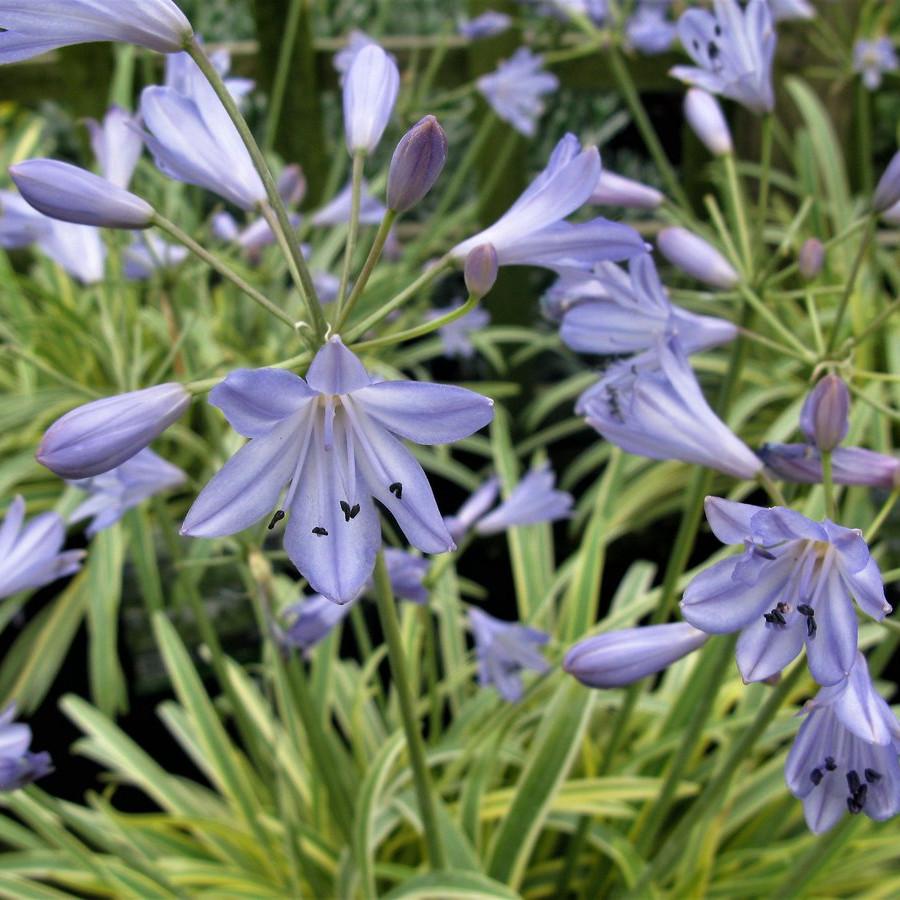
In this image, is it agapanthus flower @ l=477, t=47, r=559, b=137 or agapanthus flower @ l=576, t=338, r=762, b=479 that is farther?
agapanthus flower @ l=477, t=47, r=559, b=137

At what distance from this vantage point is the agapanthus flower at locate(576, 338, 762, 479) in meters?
0.81

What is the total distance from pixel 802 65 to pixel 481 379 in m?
1.53

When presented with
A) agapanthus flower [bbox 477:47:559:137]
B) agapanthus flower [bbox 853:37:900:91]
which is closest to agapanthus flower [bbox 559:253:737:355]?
agapanthus flower [bbox 477:47:559:137]

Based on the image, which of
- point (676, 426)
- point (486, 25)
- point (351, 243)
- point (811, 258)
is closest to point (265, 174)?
point (351, 243)

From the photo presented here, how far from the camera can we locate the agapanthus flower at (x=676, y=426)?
2.67ft

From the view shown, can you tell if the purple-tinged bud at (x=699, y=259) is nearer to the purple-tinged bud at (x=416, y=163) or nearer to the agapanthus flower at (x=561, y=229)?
the agapanthus flower at (x=561, y=229)

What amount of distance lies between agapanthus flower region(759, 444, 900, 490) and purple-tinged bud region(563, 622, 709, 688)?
167 millimetres

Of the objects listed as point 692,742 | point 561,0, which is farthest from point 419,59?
point 692,742

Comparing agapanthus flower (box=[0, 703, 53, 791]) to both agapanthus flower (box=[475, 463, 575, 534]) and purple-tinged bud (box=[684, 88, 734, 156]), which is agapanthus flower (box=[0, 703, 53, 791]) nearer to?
agapanthus flower (box=[475, 463, 575, 534])

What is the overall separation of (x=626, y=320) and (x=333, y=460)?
1.21 ft

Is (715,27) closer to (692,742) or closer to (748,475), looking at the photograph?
(748,475)

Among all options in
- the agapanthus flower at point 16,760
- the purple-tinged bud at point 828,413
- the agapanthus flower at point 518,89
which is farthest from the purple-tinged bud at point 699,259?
the agapanthus flower at point 518,89

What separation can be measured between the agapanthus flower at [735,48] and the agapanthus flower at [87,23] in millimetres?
635

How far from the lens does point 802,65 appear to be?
3.17 meters
